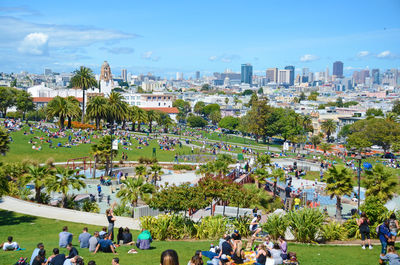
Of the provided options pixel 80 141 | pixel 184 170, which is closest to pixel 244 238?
pixel 184 170

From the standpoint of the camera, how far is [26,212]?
2095 centimetres

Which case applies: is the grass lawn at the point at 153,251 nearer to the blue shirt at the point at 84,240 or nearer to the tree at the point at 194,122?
the blue shirt at the point at 84,240

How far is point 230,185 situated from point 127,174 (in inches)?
746

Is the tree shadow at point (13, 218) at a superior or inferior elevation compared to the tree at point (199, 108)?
superior

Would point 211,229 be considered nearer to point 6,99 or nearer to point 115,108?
point 115,108

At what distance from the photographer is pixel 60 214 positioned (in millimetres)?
20703

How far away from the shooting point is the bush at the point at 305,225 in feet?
51.4

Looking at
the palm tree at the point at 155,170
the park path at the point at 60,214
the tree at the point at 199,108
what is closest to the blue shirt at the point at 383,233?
the park path at the point at 60,214

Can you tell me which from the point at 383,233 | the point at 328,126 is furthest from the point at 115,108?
the point at 383,233

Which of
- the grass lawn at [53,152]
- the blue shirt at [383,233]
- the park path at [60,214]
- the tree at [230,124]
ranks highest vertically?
the blue shirt at [383,233]

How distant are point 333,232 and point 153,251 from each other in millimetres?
7009

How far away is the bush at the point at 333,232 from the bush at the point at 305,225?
0.29 m

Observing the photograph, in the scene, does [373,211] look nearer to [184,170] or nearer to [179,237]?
[179,237]

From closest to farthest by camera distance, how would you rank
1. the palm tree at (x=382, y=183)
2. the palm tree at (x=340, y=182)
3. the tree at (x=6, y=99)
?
the palm tree at (x=382, y=183) < the palm tree at (x=340, y=182) < the tree at (x=6, y=99)
